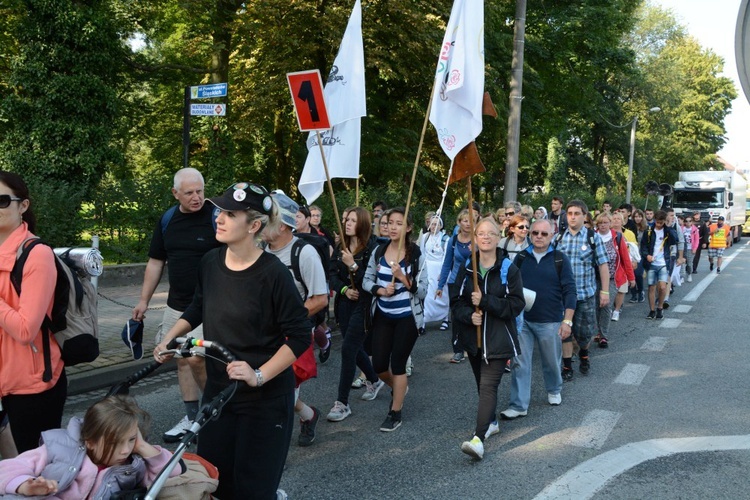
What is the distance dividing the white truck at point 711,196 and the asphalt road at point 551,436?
25.3m

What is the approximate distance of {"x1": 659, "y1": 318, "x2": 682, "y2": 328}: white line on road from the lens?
10.6 metres

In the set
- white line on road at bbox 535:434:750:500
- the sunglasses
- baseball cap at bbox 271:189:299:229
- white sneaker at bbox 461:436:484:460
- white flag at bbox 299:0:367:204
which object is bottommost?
white line on road at bbox 535:434:750:500

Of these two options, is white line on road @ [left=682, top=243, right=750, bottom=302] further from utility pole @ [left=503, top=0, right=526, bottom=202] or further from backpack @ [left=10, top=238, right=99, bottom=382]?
backpack @ [left=10, top=238, right=99, bottom=382]

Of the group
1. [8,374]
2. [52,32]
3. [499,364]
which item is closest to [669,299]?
[499,364]

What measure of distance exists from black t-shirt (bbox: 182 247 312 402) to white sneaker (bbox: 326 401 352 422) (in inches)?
108

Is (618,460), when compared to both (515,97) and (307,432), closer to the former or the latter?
(307,432)

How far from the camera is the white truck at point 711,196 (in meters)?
31.8

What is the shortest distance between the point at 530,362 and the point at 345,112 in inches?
131

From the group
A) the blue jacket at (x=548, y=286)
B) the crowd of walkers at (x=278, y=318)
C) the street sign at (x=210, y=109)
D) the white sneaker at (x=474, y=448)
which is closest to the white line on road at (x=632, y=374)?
the crowd of walkers at (x=278, y=318)

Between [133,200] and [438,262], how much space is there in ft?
21.2

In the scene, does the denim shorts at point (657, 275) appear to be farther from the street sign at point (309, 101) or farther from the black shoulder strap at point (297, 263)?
the black shoulder strap at point (297, 263)

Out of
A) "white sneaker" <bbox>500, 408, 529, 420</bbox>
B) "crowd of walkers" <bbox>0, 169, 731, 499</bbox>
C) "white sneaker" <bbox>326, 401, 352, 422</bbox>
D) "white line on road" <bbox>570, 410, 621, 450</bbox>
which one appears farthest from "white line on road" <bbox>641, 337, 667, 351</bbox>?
"white sneaker" <bbox>326, 401, 352, 422</bbox>

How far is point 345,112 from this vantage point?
7430mm

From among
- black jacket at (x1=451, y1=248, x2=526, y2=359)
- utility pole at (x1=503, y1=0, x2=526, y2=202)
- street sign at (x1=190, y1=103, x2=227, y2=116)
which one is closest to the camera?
black jacket at (x1=451, y1=248, x2=526, y2=359)
